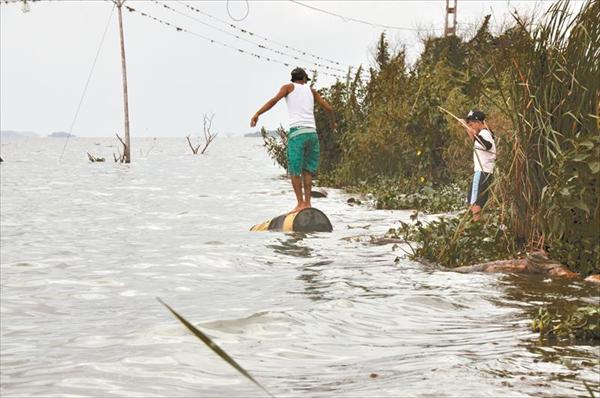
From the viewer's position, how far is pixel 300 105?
Result: 44.2 feet

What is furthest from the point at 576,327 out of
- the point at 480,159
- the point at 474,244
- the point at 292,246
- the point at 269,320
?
the point at 292,246

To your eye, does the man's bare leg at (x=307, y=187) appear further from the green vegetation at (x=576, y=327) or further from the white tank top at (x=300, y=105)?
the green vegetation at (x=576, y=327)

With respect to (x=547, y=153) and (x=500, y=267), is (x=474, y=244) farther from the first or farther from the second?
(x=547, y=153)

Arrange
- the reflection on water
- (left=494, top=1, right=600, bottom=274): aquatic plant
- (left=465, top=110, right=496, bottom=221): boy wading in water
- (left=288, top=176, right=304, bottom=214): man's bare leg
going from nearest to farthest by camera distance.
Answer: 1. (left=494, top=1, right=600, bottom=274): aquatic plant
2. the reflection on water
3. (left=465, top=110, right=496, bottom=221): boy wading in water
4. (left=288, top=176, right=304, bottom=214): man's bare leg

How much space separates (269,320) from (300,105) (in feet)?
23.2

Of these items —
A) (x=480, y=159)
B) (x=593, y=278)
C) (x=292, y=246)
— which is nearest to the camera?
(x=593, y=278)

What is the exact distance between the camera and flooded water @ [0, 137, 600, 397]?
4.82 metres

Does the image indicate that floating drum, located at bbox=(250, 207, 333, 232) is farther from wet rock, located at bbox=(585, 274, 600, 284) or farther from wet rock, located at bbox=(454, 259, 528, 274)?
wet rock, located at bbox=(585, 274, 600, 284)

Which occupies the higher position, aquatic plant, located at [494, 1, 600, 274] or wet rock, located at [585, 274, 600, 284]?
aquatic plant, located at [494, 1, 600, 274]

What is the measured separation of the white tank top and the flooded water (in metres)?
1.72

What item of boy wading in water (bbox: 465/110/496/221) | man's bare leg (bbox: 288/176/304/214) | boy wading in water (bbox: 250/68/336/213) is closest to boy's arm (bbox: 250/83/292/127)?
boy wading in water (bbox: 250/68/336/213)

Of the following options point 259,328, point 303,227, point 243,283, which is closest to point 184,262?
point 243,283

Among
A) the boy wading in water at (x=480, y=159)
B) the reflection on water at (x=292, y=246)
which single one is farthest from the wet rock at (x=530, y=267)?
the reflection on water at (x=292, y=246)

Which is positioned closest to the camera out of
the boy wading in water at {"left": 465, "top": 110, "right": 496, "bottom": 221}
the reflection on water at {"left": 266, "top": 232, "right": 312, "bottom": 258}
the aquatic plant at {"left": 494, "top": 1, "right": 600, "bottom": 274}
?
the aquatic plant at {"left": 494, "top": 1, "right": 600, "bottom": 274}
